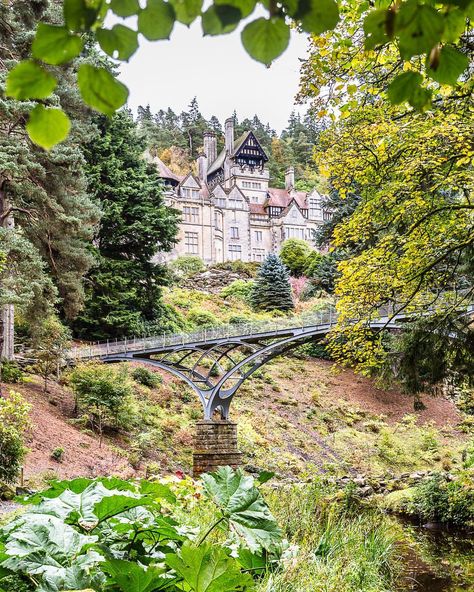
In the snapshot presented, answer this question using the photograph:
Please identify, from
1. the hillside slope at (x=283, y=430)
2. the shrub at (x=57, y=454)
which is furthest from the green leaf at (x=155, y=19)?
the shrub at (x=57, y=454)

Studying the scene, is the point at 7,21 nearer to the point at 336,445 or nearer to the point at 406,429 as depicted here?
Answer: the point at 336,445

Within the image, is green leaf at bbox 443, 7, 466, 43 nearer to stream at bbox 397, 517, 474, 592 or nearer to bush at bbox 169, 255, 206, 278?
stream at bbox 397, 517, 474, 592

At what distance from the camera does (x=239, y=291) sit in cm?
3975

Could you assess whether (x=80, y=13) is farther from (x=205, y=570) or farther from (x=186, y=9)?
(x=205, y=570)

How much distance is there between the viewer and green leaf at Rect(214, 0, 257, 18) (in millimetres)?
970

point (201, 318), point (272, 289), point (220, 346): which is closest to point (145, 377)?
point (220, 346)

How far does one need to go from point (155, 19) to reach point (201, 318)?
32.7 metres

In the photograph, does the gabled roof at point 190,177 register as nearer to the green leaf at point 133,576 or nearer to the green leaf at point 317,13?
the green leaf at point 133,576

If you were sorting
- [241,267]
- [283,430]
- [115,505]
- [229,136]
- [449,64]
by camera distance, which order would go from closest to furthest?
[449,64]
[115,505]
[283,430]
[241,267]
[229,136]

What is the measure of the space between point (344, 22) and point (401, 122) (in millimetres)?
2025

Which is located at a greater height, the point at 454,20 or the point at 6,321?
the point at 454,20

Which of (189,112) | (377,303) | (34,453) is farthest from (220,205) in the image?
(377,303)

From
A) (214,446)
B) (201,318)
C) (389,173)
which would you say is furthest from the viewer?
(201,318)

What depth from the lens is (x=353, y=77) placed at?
301 inches
